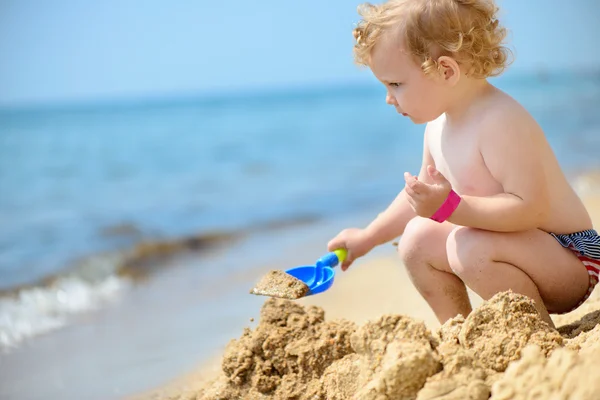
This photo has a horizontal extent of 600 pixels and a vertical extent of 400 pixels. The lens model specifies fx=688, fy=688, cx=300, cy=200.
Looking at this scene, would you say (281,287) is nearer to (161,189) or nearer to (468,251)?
(468,251)

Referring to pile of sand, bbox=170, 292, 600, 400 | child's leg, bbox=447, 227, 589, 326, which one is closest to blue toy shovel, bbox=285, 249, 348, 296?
pile of sand, bbox=170, 292, 600, 400

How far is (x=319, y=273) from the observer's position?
228 centimetres

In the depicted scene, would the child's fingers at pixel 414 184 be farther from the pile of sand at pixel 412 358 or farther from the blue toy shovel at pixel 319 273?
the blue toy shovel at pixel 319 273

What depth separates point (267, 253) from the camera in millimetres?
4789

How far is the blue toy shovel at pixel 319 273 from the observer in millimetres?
2178

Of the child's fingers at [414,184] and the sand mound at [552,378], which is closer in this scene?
the sand mound at [552,378]

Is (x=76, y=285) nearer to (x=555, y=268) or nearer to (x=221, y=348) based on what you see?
(x=221, y=348)

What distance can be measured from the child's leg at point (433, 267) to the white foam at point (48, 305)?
2.07m

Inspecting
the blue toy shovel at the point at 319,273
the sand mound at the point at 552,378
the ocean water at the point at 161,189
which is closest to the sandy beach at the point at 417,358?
the sand mound at the point at 552,378

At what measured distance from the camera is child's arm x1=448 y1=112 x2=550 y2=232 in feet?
6.27

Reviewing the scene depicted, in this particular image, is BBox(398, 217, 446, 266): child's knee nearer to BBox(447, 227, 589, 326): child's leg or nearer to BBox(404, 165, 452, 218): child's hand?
BBox(447, 227, 589, 326): child's leg

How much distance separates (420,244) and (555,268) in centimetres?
40

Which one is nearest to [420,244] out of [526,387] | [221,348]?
[526,387]

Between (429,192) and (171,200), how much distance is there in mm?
5663
